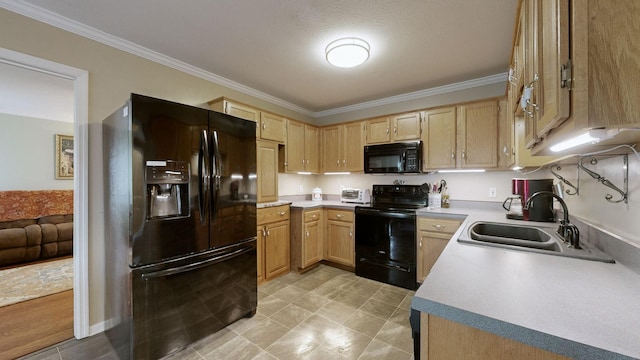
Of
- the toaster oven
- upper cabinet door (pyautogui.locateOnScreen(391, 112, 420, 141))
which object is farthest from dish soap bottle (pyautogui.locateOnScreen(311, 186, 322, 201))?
upper cabinet door (pyautogui.locateOnScreen(391, 112, 420, 141))

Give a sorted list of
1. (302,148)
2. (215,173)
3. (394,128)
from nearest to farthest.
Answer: (215,173) < (394,128) < (302,148)

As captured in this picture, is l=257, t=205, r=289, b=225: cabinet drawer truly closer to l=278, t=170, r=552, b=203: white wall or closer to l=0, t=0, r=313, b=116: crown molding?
l=278, t=170, r=552, b=203: white wall

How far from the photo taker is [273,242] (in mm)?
3041

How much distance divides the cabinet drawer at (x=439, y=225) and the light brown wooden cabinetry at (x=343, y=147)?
1160 mm

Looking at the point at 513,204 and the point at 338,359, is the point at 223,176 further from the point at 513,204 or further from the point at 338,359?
the point at 513,204

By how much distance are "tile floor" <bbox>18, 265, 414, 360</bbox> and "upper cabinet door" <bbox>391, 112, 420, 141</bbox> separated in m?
1.88

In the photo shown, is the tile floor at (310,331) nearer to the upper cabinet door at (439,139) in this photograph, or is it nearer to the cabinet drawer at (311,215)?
the cabinet drawer at (311,215)

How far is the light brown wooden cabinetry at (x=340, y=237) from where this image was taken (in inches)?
131

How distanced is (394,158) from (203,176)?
2309 mm

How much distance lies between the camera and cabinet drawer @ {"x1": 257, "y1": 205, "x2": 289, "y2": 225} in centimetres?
287

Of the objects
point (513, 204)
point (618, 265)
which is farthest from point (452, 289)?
A: point (513, 204)

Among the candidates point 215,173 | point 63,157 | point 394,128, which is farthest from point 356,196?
point 63,157

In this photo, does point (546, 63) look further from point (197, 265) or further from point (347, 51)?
point (197, 265)

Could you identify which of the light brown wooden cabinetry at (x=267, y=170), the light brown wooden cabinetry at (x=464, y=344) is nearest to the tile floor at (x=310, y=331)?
the light brown wooden cabinetry at (x=267, y=170)
